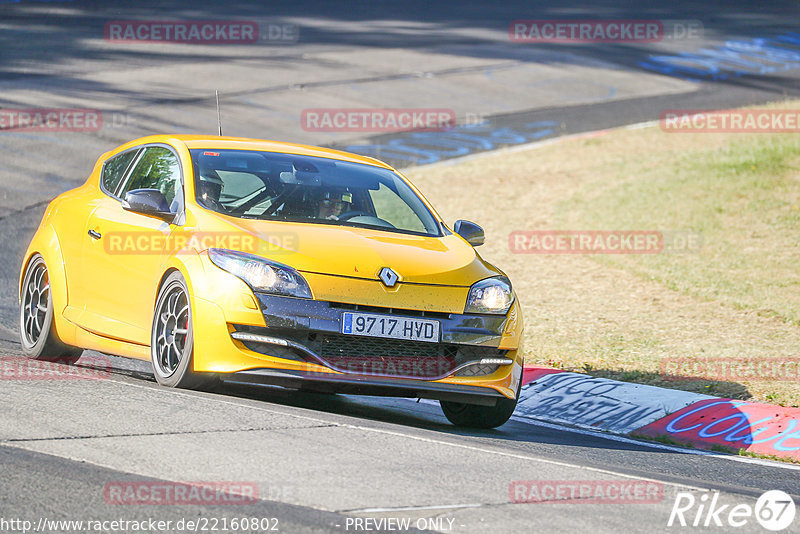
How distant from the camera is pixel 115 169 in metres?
8.86

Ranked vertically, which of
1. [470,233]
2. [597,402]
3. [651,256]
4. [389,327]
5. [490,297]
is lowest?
[597,402]

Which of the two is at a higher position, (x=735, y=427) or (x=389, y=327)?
(x=389, y=327)

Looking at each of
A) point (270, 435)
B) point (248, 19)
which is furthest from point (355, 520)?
point (248, 19)

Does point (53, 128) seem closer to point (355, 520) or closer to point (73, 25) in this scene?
point (73, 25)

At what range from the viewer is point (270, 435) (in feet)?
19.9

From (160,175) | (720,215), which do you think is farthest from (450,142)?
(160,175)

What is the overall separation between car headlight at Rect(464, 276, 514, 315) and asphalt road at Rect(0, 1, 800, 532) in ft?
2.54

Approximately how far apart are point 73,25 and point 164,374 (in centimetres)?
2634

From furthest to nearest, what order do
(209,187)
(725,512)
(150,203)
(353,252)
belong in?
(209,187), (150,203), (353,252), (725,512)

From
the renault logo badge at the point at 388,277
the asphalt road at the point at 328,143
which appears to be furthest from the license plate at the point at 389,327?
the asphalt road at the point at 328,143

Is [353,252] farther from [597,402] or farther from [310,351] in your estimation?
[597,402]

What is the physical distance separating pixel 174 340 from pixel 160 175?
1481 mm

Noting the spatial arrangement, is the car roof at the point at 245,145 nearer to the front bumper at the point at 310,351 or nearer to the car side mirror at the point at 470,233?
the car side mirror at the point at 470,233

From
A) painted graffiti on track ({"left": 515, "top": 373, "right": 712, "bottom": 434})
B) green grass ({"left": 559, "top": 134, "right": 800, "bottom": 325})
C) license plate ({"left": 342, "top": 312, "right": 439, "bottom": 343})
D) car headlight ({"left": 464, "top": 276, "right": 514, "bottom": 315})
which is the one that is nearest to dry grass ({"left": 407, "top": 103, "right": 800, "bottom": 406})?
green grass ({"left": 559, "top": 134, "right": 800, "bottom": 325})
